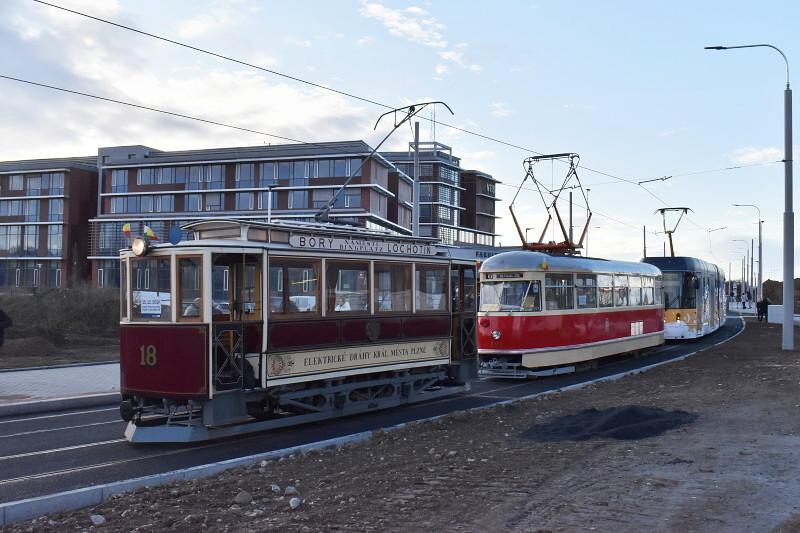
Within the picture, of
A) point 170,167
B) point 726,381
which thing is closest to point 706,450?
point 726,381

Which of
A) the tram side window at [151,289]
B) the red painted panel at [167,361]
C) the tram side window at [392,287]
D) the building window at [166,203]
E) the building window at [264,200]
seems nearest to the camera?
the red painted panel at [167,361]

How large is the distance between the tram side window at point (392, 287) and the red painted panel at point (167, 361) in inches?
144

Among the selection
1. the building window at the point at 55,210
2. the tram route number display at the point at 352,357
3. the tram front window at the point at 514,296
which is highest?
the building window at the point at 55,210

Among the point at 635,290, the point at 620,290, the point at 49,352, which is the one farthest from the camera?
the point at 49,352

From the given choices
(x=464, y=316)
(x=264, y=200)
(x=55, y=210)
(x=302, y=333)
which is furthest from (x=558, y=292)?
(x=55, y=210)

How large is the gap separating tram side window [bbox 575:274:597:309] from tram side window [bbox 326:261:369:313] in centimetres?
877

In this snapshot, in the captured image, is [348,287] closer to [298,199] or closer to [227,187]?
[298,199]

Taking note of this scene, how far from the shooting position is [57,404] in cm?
1467

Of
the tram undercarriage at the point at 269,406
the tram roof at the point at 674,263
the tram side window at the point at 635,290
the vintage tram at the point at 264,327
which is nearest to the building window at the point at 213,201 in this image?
the tram roof at the point at 674,263

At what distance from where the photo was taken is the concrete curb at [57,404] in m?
13.9

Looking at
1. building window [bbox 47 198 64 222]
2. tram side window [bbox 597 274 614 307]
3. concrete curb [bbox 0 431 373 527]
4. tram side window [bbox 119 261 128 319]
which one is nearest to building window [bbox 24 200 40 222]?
building window [bbox 47 198 64 222]

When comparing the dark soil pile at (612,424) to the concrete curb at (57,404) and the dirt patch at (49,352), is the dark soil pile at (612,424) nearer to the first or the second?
the concrete curb at (57,404)

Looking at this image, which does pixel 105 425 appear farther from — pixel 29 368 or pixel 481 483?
pixel 29 368

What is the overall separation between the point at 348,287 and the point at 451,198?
8004 cm
